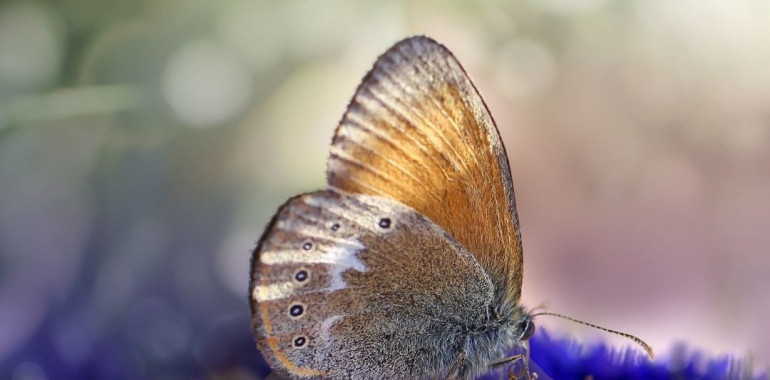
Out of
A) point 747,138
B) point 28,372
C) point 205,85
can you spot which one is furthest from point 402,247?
point 747,138

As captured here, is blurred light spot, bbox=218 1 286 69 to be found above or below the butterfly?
above

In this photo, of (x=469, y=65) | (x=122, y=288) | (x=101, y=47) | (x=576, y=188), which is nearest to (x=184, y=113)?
(x=101, y=47)

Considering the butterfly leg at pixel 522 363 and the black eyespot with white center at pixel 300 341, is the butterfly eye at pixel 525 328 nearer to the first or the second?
the butterfly leg at pixel 522 363

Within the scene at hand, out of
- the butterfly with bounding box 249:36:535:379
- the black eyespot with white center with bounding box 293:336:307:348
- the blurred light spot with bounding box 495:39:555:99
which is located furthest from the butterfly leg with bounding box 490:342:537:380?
the blurred light spot with bounding box 495:39:555:99

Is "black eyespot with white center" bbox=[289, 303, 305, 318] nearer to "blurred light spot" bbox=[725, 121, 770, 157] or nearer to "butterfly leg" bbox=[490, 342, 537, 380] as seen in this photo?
"butterfly leg" bbox=[490, 342, 537, 380]

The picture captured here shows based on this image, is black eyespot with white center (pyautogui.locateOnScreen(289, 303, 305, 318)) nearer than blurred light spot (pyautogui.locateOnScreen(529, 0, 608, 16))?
Yes

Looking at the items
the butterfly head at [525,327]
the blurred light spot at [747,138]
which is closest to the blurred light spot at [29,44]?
the butterfly head at [525,327]

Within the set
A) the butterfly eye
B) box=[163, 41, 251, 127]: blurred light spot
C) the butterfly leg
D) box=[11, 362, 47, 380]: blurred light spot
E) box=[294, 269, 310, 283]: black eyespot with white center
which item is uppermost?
box=[163, 41, 251, 127]: blurred light spot
